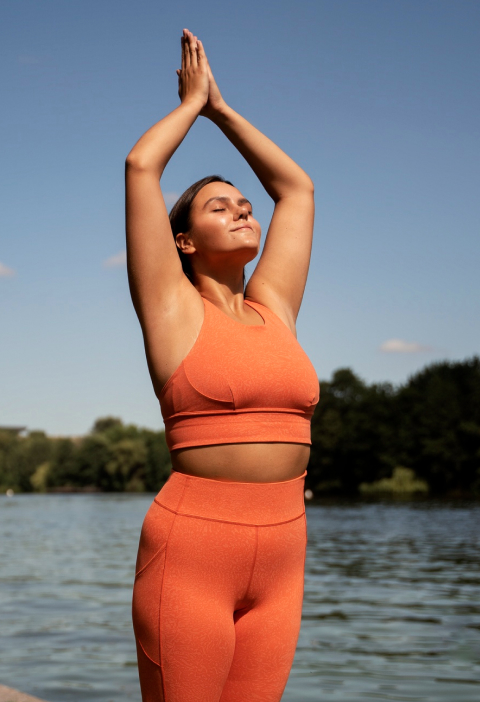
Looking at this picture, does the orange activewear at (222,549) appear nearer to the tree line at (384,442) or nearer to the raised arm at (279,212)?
the raised arm at (279,212)

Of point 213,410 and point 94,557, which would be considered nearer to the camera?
point 213,410

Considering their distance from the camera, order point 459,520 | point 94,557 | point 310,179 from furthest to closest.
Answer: point 459,520
point 94,557
point 310,179

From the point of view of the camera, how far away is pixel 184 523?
2527mm


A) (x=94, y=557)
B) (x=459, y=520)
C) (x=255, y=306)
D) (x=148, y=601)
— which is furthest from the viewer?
(x=459, y=520)

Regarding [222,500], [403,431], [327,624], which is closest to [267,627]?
[222,500]

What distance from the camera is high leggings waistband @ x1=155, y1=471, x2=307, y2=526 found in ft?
8.35

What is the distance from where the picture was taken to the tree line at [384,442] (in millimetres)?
74625

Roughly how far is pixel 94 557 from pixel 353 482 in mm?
65466

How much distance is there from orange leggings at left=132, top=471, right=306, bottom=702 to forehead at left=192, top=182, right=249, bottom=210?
1.00 m

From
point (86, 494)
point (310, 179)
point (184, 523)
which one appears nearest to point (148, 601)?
point (184, 523)

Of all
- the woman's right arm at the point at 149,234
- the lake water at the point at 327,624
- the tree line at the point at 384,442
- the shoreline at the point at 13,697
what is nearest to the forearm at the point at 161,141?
the woman's right arm at the point at 149,234

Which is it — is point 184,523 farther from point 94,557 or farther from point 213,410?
point 94,557

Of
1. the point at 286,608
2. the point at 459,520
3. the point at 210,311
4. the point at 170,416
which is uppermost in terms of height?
the point at 210,311

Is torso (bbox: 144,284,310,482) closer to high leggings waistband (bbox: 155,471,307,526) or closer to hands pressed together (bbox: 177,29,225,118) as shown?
high leggings waistband (bbox: 155,471,307,526)
